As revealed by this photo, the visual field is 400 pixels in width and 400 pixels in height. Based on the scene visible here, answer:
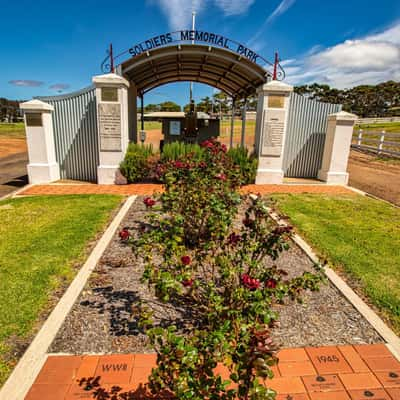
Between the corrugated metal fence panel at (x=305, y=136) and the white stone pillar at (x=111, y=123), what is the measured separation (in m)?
5.23

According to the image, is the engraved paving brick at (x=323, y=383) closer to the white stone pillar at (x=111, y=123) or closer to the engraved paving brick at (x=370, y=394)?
the engraved paving brick at (x=370, y=394)

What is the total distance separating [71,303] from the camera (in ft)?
9.84

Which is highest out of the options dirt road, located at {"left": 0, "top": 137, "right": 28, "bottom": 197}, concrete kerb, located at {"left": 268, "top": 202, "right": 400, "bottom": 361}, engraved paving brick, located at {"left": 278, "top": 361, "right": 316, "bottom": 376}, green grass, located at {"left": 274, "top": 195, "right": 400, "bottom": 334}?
green grass, located at {"left": 274, "top": 195, "right": 400, "bottom": 334}

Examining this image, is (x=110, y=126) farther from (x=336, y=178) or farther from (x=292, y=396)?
(x=292, y=396)

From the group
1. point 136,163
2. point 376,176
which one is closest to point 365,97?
point 376,176

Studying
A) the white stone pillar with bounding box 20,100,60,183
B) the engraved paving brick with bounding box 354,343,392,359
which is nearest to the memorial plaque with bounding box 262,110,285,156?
the white stone pillar with bounding box 20,100,60,183

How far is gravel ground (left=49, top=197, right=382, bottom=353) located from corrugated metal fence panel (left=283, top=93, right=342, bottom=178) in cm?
718

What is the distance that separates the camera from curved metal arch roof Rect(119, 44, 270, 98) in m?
8.73

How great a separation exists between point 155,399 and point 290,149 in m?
9.17

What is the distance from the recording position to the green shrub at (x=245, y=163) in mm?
8695

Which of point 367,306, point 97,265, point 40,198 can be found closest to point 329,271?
point 367,306

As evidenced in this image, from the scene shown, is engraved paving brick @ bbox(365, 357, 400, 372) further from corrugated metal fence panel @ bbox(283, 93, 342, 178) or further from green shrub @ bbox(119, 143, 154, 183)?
corrugated metal fence panel @ bbox(283, 93, 342, 178)

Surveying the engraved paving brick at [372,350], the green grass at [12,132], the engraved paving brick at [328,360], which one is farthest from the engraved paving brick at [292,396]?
the green grass at [12,132]

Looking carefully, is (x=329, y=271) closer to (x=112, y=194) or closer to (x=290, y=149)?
(x=112, y=194)
